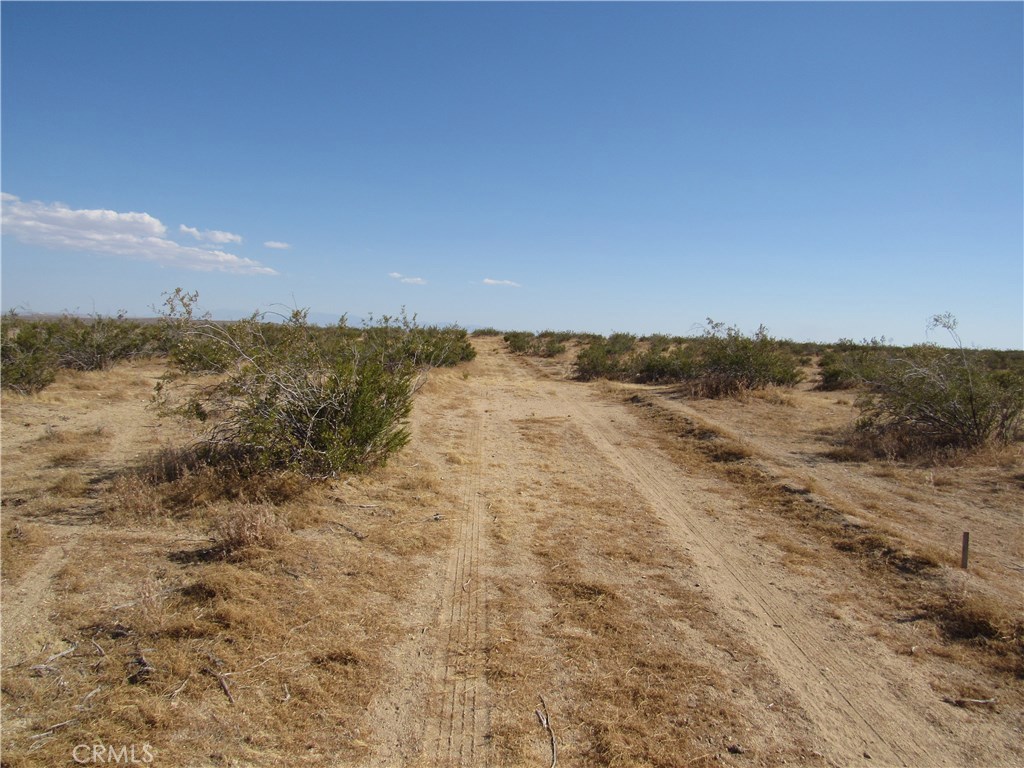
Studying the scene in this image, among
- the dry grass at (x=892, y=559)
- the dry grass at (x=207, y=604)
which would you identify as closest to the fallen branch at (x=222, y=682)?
the dry grass at (x=207, y=604)

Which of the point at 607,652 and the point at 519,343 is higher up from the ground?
the point at 519,343

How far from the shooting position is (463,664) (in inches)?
163

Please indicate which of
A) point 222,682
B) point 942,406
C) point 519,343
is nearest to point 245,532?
point 222,682

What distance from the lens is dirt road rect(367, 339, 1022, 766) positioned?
3.42 meters

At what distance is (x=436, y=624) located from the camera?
468 cm

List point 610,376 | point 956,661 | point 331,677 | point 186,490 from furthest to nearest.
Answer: point 610,376 < point 186,490 < point 956,661 < point 331,677

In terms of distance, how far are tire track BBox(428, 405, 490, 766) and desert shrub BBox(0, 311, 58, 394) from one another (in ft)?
45.0

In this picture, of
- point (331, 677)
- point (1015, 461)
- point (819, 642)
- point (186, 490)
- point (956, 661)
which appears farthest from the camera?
point (1015, 461)

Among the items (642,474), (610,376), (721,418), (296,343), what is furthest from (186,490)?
(610,376)

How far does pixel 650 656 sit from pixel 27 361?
1688cm

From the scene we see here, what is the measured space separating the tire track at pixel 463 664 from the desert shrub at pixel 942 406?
28.5ft

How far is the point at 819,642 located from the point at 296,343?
7.15m

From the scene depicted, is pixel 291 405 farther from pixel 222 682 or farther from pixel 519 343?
pixel 519 343

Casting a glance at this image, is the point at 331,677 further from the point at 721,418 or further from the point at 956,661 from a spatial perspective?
the point at 721,418
